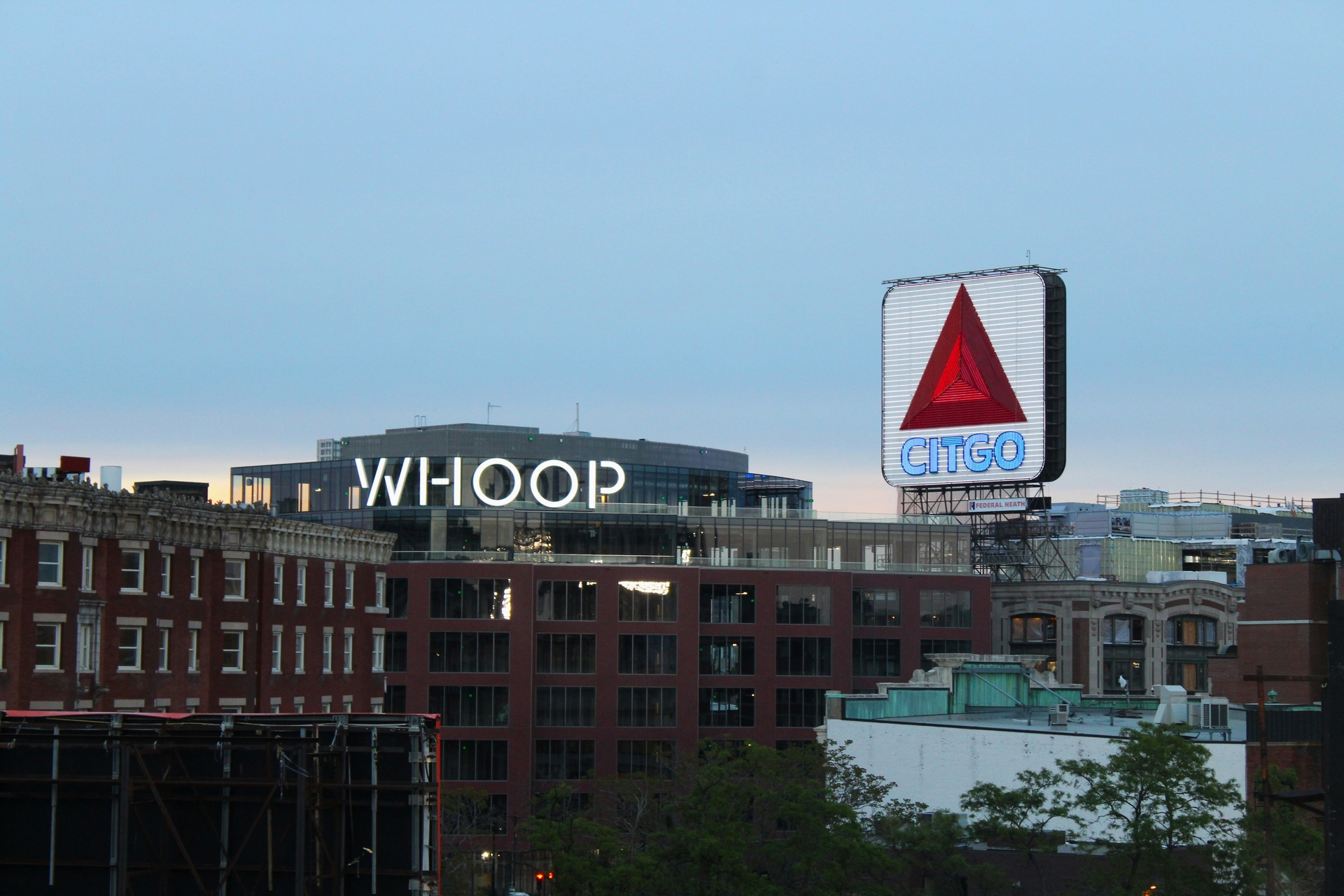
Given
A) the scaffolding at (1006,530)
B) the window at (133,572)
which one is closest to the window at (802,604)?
the scaffolding at (1006,530)

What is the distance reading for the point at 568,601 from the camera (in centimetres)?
13712

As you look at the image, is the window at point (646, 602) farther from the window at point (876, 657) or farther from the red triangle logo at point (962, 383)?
the red triangle logo at point (962, 383)

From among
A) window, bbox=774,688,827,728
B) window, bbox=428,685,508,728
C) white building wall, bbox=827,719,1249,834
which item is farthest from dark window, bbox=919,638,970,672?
white building wall, bbox=827,719,1249,834

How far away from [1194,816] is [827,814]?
15.4 meters

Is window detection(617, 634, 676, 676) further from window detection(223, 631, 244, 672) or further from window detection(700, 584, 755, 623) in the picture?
window detection(223, 631, 244, 672)

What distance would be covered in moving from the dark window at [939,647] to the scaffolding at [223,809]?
111m

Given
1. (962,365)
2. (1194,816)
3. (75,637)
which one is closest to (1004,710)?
(1194,816)

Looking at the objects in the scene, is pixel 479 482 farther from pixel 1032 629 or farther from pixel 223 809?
pixel 223 809

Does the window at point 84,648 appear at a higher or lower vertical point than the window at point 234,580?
lower

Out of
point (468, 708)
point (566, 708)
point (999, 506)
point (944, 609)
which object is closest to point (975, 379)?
point (999, 506)

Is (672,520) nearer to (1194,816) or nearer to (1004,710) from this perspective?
(1004,710)

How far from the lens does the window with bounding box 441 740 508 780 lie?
131750 mm

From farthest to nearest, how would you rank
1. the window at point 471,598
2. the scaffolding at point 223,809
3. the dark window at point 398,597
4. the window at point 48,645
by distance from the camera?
the window at point 471,598
the dark window at point 398,597
the window at point 48,645
the scaffolding at point 223,809

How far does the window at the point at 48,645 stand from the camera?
70875mm
